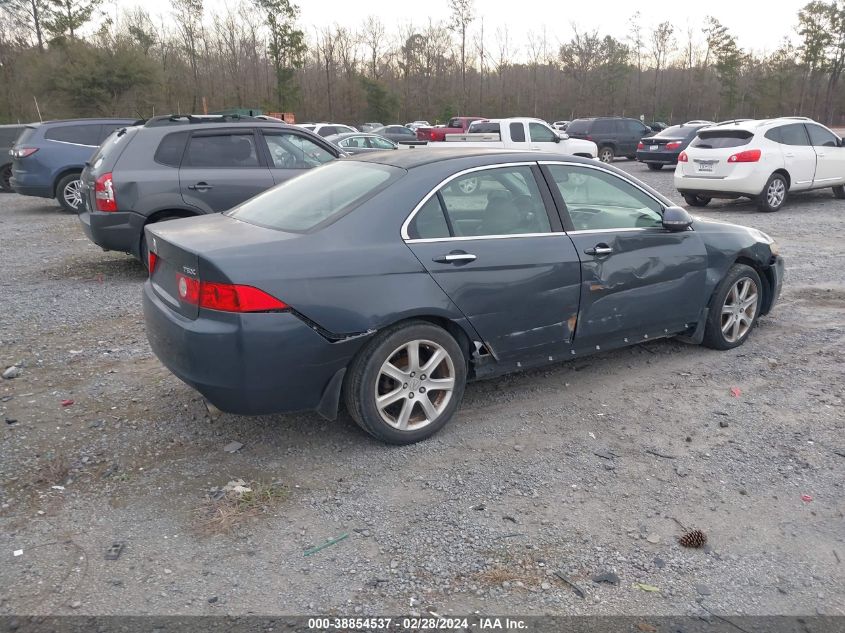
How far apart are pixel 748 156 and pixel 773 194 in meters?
0.99

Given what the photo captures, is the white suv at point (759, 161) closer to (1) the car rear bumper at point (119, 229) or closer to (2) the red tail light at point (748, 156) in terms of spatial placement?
(2) the red tail light at point (748, 156)

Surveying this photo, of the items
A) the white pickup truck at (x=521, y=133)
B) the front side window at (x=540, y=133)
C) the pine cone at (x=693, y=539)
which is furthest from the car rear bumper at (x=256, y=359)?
the front side window at (x=540, y=133)

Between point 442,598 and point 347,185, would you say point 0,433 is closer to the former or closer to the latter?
point 347,185

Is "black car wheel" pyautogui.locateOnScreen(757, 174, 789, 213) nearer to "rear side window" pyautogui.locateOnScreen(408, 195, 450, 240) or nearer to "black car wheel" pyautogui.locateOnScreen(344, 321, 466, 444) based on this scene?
"rear side window" pyautogui.locateOnScreen(408, 195, 450, 240)

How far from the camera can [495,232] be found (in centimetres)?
426

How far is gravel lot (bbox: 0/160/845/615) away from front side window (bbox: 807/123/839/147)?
10071 mm

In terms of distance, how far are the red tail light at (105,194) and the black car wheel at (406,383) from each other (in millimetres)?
5004

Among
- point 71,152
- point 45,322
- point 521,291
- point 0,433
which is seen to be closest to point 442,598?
point 521,291

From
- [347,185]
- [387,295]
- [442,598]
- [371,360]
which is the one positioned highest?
[347,185]

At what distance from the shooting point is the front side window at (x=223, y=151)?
8078mm

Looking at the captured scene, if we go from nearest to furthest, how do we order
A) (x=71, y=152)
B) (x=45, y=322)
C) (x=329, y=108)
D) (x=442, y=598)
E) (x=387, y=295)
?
(x=442, y=598) → (x=387, y=295) → (x=45, y=322) → (x=71, y=152) → (x=329, y=108)

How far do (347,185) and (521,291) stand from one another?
48.8 inches

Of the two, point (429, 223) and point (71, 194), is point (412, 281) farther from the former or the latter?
point (71, 194)

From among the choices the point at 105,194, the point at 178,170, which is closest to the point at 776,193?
the point at 178,170
